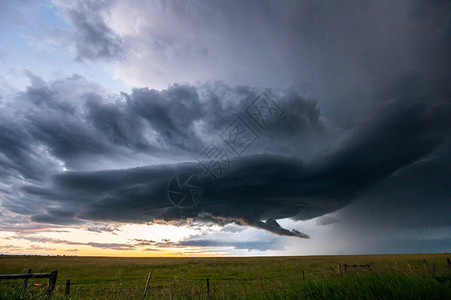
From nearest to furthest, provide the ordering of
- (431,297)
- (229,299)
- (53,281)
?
(431,297) → (229,299) → (53,281)

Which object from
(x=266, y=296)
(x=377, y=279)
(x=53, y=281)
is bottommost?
(x=53, y=281)

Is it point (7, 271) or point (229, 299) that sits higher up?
point (229, 299)

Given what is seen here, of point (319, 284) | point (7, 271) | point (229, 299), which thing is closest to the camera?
point (229, 299)

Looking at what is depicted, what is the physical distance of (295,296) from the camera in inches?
202

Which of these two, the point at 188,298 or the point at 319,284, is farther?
the point at 319,284

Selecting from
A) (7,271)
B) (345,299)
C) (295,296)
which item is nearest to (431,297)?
(345,299)

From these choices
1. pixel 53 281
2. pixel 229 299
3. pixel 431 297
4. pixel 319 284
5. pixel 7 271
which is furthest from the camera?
pixel 7 271

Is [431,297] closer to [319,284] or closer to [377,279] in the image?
[377,279]

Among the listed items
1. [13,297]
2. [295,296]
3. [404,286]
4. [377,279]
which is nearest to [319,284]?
[295,296]

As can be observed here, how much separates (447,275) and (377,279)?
1740 mm

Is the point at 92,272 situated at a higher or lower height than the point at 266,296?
lower

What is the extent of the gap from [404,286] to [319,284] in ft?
5.43

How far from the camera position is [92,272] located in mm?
30984

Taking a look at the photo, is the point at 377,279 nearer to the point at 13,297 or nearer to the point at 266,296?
the point at 266,296
